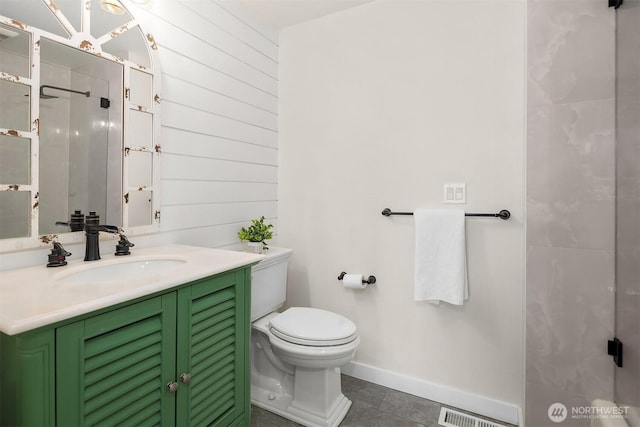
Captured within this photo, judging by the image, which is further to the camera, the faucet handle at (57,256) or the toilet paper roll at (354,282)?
the toilet paper roll at (354,282)

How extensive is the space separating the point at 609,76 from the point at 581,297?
3.12ft

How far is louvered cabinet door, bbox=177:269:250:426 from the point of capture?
46.5 inches

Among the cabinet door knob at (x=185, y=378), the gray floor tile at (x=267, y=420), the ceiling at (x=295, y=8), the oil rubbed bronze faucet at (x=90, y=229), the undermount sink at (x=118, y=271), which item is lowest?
the gray floor tile at (x=267, y=420)

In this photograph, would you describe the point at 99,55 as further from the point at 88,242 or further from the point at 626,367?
the point at 626,367

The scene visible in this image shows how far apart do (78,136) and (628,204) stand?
223 centimetres

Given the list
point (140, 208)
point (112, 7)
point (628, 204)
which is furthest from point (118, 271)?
point (628, 204)

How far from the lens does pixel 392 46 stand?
208cm

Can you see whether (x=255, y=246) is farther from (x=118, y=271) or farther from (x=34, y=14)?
(x=34, y=14)

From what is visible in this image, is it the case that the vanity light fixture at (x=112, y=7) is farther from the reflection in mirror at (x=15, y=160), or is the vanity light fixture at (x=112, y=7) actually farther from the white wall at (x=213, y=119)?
the reflection in mirror at (x=15, y=160)

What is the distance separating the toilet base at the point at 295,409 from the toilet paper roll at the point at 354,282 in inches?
24.0

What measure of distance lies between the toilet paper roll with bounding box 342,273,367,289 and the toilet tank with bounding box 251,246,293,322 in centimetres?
39

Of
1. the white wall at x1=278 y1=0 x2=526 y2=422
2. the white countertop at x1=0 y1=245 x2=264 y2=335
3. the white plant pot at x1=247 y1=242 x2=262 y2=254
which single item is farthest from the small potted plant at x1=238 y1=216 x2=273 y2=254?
the white countertop at x1=0 y1=245 x2=264 y2=335

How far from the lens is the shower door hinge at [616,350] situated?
1.41 metres

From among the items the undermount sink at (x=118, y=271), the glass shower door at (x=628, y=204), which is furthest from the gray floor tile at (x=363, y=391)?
the undermount sink at (x=118, y=271)
